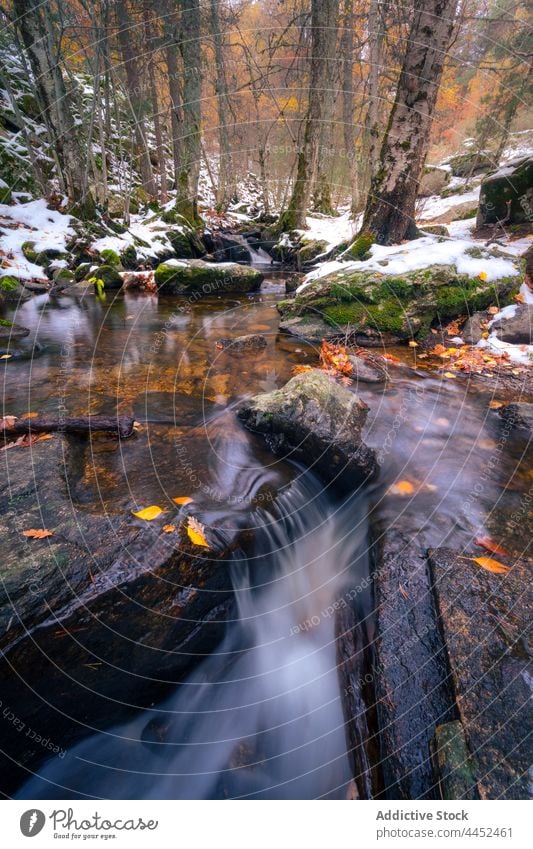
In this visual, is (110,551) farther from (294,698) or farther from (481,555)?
(481,555)

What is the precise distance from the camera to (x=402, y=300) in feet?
21.3

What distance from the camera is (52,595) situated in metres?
2.04

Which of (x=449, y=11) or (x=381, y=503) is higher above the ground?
(x=449, y=11)

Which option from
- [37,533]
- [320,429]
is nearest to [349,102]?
[320,429]

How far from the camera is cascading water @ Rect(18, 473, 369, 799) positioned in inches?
84.0

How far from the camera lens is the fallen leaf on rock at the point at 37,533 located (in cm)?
229

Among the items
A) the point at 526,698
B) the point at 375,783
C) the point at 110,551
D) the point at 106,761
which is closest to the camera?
the point at 526,698

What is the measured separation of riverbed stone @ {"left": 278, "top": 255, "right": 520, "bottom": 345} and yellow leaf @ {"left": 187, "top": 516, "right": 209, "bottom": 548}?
4.78 meters

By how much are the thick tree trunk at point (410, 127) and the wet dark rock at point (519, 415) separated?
4538 mm

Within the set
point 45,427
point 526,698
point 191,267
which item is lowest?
point 526,698

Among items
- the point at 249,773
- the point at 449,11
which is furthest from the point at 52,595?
the point at 449,11

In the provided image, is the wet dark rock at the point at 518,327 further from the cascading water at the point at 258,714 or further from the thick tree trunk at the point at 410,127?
the cascading water at the point at 258,714

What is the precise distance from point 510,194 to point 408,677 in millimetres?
11222

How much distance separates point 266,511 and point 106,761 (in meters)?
1.94
